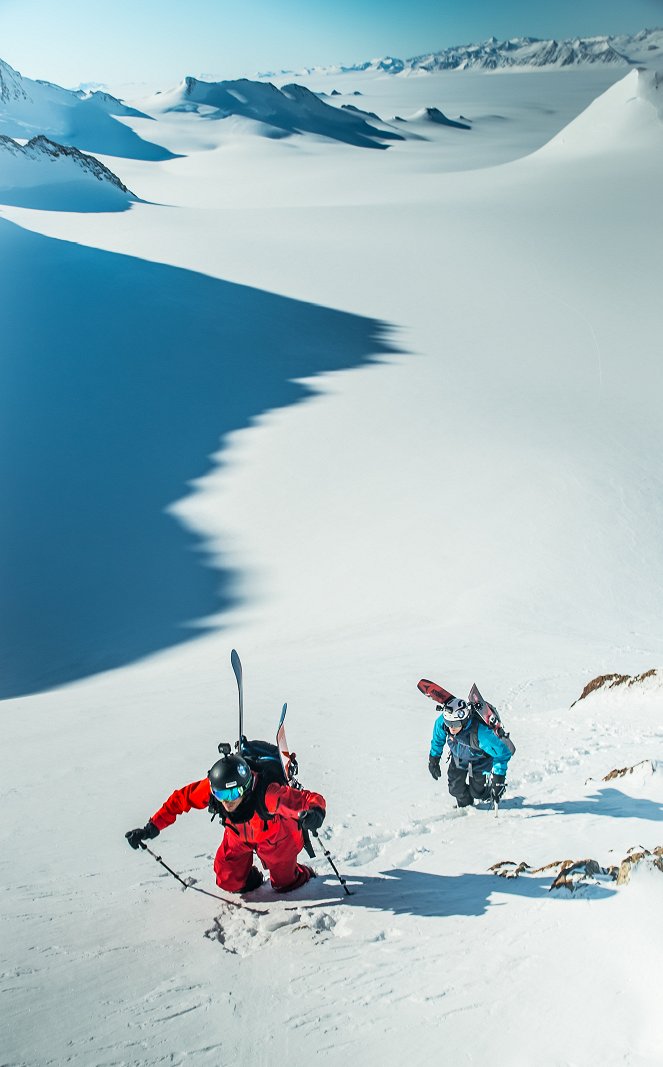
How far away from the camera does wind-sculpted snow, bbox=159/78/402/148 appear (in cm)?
12875

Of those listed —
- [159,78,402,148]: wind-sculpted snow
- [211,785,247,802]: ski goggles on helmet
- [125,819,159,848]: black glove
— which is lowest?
[125,819,159,848]: black glove

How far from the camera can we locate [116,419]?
2164cm

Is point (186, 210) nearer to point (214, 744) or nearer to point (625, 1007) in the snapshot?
point (214, 744)

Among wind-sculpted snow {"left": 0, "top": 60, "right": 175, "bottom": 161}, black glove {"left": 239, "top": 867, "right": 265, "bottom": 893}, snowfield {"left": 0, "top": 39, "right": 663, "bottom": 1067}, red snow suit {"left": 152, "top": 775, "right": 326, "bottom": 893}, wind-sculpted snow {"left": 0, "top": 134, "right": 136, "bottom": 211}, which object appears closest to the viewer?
snowfield {"left": 0, "top": 39, "right": 663, "bottom": 1067}

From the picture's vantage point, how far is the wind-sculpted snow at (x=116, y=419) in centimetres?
1341

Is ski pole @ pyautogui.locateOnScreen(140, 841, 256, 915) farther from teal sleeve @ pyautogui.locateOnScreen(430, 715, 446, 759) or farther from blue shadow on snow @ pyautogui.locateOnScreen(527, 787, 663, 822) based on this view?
blue shadow on snow @ pyautogui.locateOnScreen(527, 787, 663, 822)

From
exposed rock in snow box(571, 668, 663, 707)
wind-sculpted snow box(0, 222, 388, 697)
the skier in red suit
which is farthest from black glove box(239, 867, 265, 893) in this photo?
wind-sculpted snow box(0, 222, 388, 697)

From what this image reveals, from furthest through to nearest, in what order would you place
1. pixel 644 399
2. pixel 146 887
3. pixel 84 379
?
pixel 84 379, pixel 644 399, pixel 146 887

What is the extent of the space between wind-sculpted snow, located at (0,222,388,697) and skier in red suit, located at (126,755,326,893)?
7.69m

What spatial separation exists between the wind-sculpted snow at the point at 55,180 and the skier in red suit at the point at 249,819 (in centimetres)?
5325

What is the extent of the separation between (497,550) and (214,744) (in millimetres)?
7863

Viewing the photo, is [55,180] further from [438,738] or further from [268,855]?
[268,855]

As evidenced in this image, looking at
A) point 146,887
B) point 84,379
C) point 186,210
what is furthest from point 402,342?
point 186,210

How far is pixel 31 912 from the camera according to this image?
4141mm
